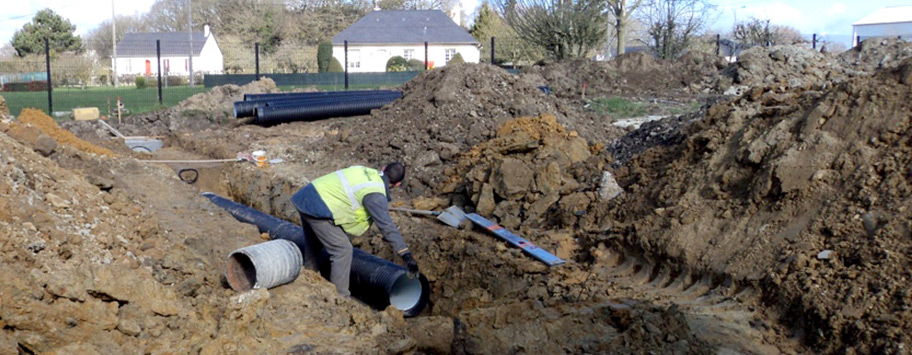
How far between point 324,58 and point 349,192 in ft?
99.2

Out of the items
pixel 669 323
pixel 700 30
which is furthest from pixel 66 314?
pixel 700 30

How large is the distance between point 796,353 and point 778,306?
55 cm

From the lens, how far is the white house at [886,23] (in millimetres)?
55562

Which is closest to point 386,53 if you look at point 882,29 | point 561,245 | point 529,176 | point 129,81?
point 129,81

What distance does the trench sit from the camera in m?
4.82

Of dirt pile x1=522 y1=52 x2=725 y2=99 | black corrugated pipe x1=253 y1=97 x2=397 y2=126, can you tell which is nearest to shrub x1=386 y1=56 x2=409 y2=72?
dirt pile x1=522 y1=52 x2=725 y2=99

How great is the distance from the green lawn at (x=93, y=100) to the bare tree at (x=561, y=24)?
11638mm

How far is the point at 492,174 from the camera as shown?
30.9ft

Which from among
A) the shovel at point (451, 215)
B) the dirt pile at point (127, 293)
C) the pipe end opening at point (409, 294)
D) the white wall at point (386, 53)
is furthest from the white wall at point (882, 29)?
the dirt pile at point (127, 293)

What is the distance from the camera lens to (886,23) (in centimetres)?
5747

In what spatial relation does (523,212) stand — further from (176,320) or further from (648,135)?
(176,320)

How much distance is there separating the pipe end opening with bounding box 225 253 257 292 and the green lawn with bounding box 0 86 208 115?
1361cm

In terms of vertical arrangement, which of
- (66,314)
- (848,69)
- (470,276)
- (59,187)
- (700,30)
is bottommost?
(470,276)

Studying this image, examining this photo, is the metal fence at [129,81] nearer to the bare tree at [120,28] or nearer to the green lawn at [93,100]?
the green lawn at [93,100]
